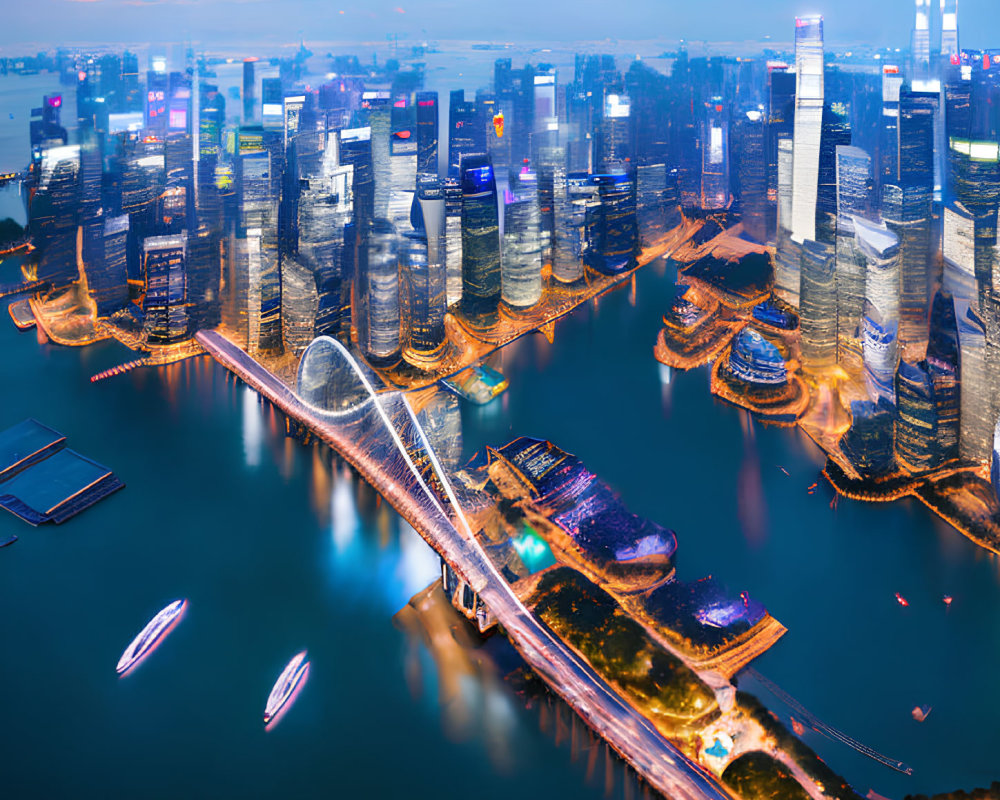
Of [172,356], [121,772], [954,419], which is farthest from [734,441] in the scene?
[172,356]

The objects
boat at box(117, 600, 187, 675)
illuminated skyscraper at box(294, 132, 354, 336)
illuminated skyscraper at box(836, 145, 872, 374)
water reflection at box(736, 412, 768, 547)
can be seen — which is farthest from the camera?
illuminated skyscraper at box(294, 132, 354, 336)

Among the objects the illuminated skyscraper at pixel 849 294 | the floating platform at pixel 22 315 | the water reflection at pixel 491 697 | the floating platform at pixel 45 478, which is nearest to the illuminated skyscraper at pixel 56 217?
the floating platform at pixel 22 315

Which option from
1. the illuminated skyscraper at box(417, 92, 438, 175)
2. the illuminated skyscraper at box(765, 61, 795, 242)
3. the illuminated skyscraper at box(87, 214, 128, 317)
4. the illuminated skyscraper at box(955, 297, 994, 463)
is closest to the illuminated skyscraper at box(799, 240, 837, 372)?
the illuminated skyscraper at box(955, 297, 994, 463)

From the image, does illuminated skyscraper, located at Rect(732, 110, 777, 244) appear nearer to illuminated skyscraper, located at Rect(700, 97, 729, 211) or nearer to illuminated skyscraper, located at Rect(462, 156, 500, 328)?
illuminated skyscraper, located at Rect(700, 97, 729, 211)

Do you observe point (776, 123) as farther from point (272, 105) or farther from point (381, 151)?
point (272, 105)

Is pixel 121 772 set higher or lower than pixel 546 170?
lower

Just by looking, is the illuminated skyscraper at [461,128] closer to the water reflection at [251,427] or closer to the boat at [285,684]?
the water reflection at [251,427]

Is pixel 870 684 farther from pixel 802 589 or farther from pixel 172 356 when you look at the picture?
pixel 172 356
